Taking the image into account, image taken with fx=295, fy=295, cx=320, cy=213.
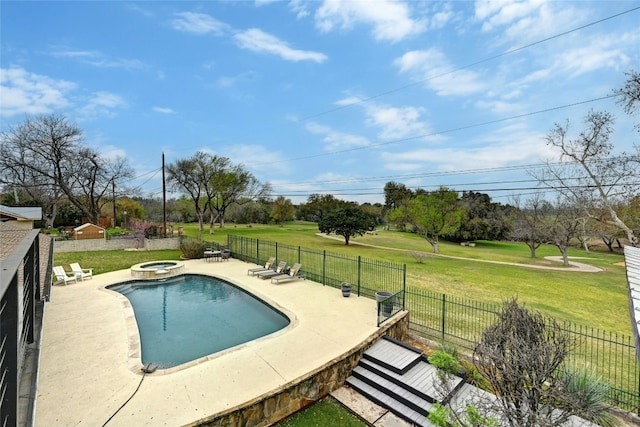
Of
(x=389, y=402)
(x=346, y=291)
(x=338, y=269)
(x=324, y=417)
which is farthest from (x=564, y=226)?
(x=324, y=417)

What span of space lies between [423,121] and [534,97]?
687 cm

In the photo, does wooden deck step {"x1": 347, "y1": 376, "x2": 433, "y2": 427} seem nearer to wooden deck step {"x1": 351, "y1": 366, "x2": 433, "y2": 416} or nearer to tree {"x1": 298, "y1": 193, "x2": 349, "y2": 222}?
wooden deck step {"x1": 351, "y1": 366, "x2": 433, "y2": 416}

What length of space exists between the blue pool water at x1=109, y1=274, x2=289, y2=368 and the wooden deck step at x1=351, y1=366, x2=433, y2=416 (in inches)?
140

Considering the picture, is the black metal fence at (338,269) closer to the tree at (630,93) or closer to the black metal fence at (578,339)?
the black metal fence at (578,339)

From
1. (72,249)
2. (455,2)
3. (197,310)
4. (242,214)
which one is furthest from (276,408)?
(242,214)

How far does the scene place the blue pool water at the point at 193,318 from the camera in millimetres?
8461

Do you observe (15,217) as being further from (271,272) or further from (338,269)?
(338,269)

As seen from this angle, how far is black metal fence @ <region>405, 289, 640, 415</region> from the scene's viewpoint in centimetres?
668

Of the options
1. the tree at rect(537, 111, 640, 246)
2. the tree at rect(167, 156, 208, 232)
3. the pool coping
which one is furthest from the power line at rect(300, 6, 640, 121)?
the tree at rect(167, 156, 208, 232)

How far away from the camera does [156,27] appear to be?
14828mm

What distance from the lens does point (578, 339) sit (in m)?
9.41

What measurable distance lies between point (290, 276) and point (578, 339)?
11296mm

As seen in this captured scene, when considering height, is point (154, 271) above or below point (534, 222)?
below

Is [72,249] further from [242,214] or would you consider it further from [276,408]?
[242,214]
